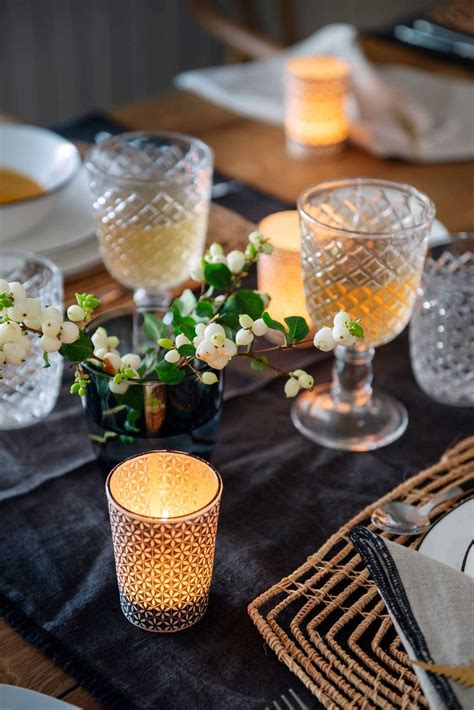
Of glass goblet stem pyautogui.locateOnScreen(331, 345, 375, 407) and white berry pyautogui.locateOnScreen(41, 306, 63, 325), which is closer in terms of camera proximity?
white berry pyautogui.locateOnScreen(41, 306, 63, 325)

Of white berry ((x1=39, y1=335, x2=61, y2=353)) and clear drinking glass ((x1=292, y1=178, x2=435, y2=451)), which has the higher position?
white berry ((x1=39, y1=335, x2=61, y2=353))

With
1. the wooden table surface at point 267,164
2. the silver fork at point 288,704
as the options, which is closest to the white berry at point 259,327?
the silver fork at point 288,704

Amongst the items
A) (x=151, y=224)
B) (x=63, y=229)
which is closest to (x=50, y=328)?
(x=151, y=224)

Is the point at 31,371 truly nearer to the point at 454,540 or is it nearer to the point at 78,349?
the point at 78,349

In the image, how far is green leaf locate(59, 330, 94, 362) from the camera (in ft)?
2.19

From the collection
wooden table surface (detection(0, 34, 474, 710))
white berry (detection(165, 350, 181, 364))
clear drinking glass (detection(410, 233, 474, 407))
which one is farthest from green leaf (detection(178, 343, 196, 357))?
wooden table surface (detection(0, 34, 474, 710))

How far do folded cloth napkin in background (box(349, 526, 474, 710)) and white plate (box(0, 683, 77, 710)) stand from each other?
0.70ft

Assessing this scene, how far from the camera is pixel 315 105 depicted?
1400 millimetres

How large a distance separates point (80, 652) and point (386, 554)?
220mm

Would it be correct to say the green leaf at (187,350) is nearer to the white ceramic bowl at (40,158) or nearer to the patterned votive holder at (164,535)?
the patterned votive holder at (164,535)

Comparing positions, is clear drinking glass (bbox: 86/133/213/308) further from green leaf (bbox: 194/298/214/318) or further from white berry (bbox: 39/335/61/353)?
white berry (bbox: 39/335/61/353)

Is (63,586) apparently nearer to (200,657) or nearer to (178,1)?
(200,657)

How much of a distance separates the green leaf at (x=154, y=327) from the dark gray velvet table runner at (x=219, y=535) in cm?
13

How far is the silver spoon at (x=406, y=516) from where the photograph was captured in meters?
0.74
